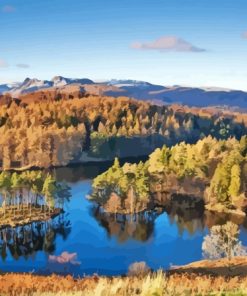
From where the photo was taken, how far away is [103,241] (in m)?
34.5

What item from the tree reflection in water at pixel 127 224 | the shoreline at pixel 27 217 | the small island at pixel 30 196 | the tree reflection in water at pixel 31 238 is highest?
the small island at pixel 30 196

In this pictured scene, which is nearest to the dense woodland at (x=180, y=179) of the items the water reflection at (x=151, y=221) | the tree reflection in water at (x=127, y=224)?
the tree reflection in water at (x=127, y=224)

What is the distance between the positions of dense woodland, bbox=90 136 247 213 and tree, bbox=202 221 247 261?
13.1 m

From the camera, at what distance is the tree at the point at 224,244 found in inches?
1076

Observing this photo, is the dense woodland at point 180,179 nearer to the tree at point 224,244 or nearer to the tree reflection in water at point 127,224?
the tree reflection in water at point 127,224

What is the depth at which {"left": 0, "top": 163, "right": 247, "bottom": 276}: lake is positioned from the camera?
30359 mm

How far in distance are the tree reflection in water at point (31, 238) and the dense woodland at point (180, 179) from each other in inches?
210

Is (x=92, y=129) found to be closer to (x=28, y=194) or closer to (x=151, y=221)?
(x=28, y=194)

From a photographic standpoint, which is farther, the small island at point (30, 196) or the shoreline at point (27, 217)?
the small island at point (30, 196)

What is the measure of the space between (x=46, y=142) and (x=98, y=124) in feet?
71.5

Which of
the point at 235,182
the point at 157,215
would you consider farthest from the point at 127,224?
the point at 235,182

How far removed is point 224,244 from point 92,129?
61.6 metres

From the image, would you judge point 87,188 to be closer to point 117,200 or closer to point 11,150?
point 117,200

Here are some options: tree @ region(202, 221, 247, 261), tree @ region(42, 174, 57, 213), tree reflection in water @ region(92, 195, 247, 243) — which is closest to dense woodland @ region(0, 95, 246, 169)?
tree @ region(42, 174, 57, 213)
